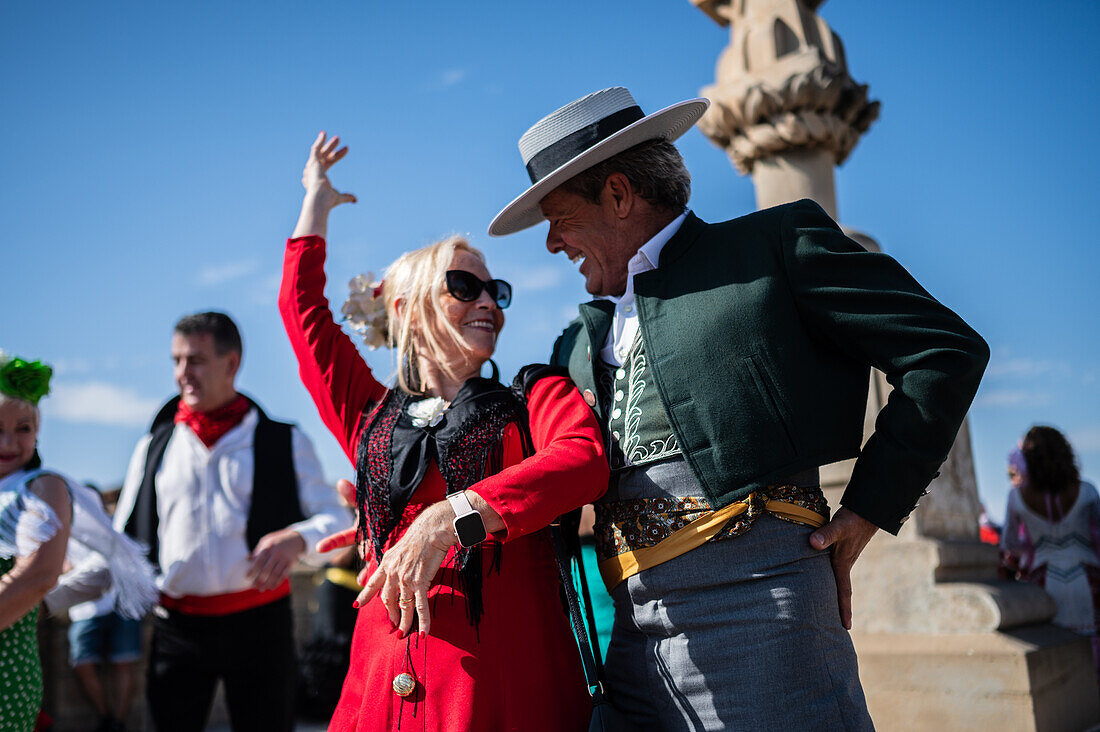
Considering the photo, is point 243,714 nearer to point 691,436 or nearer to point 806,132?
point 691,436

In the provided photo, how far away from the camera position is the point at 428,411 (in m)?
2.33

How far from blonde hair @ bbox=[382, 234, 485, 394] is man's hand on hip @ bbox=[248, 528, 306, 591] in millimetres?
1843

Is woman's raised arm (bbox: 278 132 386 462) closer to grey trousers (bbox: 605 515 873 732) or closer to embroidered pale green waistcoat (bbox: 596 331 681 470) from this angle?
embroidered pale green waistcoat (bbox: 596 331 681 470)

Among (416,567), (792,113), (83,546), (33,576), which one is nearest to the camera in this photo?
(416,567)

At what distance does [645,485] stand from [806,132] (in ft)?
11.0

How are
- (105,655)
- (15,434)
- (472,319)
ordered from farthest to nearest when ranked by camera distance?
(105,655) → (15,434) → (472,319)

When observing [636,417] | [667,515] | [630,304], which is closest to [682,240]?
[630,304]

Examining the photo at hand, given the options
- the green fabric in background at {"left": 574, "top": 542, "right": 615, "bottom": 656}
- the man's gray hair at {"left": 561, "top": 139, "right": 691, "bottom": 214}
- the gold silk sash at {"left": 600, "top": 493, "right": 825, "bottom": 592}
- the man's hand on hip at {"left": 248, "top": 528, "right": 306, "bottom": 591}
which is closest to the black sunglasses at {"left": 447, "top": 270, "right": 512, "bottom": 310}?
the man's gray hair at {"left": 561, "top": 139, "right": 691, "bottom": 214}

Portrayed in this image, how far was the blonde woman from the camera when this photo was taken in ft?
6.28

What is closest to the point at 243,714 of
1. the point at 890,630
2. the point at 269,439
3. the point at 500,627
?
the point at 269,439

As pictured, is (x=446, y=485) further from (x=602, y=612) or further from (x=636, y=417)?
(x=602, y=612)

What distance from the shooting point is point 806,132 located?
4.88 meters

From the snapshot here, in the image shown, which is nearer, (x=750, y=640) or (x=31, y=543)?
(x=750, y=640)

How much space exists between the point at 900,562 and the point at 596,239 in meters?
2.79
